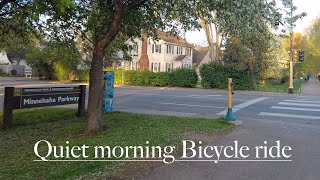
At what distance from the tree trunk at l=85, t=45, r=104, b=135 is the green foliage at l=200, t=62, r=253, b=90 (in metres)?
25.4

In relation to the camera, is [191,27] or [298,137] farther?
[191,27]

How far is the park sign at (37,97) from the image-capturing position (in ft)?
30.9

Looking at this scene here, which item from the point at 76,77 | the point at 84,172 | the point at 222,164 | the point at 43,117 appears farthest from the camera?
the point at 76,77

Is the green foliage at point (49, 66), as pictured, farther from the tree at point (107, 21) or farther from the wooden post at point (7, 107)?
the wooden post at point (7, 107)

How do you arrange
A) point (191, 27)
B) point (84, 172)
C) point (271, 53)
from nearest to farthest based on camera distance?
point (84, 172) → point (191, 27) → point (271, 53)

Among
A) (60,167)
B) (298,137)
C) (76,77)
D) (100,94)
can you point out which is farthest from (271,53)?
(60,167)

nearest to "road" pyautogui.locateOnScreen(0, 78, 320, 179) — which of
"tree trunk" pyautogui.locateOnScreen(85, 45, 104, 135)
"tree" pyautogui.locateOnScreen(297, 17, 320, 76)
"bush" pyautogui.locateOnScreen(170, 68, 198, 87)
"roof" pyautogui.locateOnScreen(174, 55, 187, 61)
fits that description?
"tree trunk" pyautogui.locateOnScreen(85, 45, 104, 135)

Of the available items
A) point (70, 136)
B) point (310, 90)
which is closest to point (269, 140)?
point (70, 136)

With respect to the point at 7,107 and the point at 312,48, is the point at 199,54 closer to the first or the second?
the point at 312,48

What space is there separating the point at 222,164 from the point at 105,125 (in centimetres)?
420

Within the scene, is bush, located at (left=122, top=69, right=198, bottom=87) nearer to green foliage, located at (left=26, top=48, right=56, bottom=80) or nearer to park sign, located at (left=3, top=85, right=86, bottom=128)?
green foliage, located at (left=26, top=48, right=56, bottom=80)

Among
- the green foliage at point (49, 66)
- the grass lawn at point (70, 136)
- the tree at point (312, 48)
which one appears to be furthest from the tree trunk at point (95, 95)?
the tree at point (312, 48)

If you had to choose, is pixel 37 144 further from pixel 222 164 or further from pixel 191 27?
pixel 191 27

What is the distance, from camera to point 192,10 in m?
9.23
